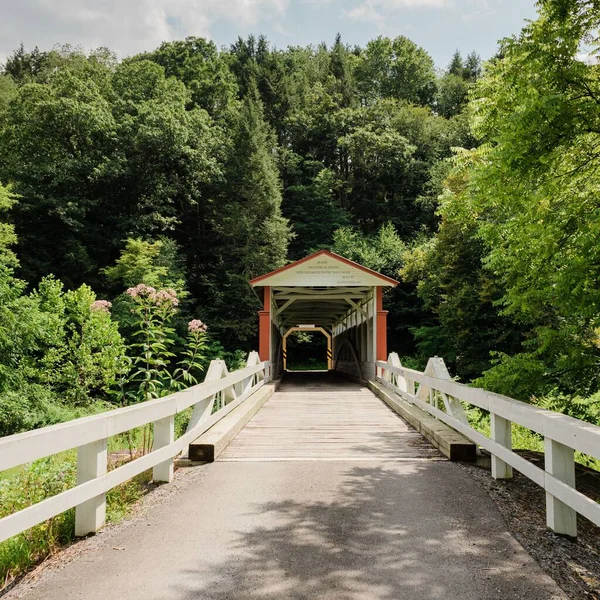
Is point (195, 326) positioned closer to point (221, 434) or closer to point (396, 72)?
point (221, 434)

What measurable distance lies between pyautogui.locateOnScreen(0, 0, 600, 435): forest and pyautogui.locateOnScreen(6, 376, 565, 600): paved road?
93.0 inches

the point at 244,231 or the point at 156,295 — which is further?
the point at 244,231

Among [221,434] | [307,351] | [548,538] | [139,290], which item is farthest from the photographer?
[307,351]

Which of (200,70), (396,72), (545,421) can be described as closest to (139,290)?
(545,421)

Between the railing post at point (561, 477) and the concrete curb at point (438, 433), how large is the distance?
184cm

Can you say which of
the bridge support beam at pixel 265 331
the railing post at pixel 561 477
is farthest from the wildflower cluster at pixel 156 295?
the bridge support beam at pixel 265 331

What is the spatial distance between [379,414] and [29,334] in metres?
13.5

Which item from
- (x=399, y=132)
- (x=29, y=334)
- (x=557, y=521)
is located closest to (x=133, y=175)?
(x=29, y=334)

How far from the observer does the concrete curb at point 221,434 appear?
5.09 metres

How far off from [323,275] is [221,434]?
9.63 metres

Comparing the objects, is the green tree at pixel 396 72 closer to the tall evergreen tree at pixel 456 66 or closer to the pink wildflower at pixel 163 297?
the tall evergreen tree at pixel 456 66

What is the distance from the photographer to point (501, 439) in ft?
13.8

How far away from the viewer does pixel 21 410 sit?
1603cm

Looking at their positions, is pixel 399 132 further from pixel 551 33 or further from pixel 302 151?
pixel 551 33
